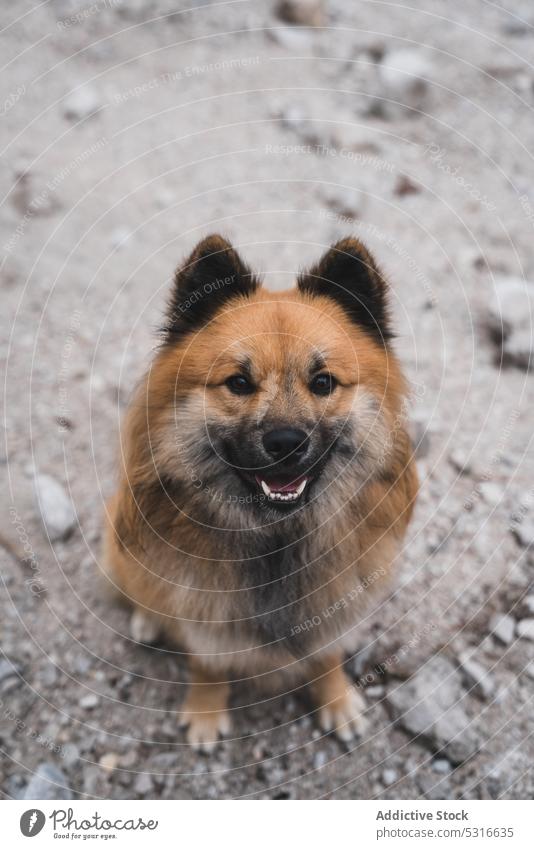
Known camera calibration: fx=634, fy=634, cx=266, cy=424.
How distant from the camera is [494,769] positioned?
190 centimetres

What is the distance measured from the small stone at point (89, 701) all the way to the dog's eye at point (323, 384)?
4.19ft

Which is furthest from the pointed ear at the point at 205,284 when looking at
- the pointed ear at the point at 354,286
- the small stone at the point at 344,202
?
the small stone at the point at 344,202

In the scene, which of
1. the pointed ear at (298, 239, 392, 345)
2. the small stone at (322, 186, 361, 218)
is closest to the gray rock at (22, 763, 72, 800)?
the pointed ear at (298, 239, 392, 345)

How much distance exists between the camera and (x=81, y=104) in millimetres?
3398

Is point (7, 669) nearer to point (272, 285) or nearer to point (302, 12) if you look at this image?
point (272, 285)

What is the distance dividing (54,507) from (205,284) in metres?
1.22

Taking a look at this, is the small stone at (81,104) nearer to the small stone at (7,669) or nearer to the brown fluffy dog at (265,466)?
the brown fluffy dog at (265,466)

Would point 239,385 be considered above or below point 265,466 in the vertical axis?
above

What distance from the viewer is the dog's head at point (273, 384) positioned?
5.13 ft

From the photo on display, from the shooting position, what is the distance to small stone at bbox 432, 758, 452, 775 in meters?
1.91

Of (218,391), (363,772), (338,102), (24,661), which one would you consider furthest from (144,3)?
(363,772)

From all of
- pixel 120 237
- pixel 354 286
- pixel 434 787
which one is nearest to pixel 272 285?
pixel 120 237

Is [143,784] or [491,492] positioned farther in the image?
[491,492]
